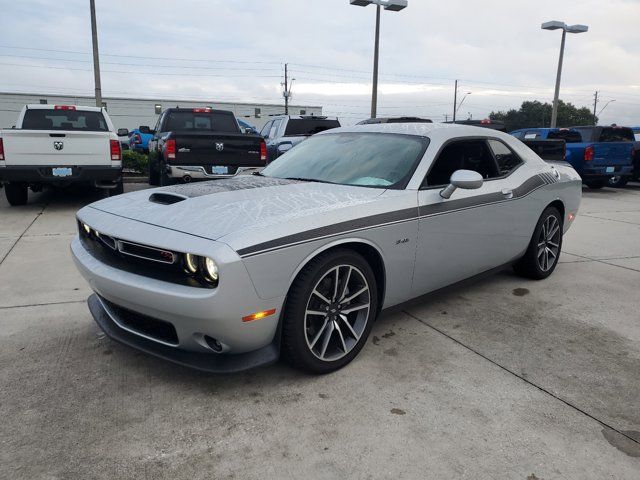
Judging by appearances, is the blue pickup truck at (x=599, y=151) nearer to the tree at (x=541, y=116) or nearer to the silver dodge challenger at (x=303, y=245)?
the silver dodge challenger at (x=303, y=245)

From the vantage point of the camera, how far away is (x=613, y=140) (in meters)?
13.0

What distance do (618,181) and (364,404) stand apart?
47.3 ft

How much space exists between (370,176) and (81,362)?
2226mm

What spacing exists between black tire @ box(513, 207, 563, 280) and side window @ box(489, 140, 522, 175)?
64 cm

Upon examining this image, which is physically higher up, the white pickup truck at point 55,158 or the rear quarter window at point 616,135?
the rear quarter window at point 616,135

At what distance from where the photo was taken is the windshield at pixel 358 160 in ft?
11.3

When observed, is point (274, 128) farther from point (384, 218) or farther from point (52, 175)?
point (384, 218)

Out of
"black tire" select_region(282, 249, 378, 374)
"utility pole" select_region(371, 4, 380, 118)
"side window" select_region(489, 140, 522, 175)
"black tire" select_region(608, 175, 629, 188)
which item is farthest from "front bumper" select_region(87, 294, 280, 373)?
"utility pole" select_region(371, 4, 380, 118)

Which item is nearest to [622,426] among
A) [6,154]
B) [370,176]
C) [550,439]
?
[550,439]

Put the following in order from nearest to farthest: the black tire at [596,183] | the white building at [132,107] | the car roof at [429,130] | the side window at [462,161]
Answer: the side window at [462,161] < the car roof at [429,130] < the black tire at [596,183] < the white building at [132,107]

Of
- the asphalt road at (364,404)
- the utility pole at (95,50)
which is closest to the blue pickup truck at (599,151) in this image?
the asphalt road at (364,404)

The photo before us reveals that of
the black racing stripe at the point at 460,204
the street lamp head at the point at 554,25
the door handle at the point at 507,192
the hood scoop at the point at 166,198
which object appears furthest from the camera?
the street lamp head at the point at 554,25

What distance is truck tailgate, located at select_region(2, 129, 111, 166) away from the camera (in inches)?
307

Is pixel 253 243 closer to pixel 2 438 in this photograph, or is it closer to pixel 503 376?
pixel 2 438
